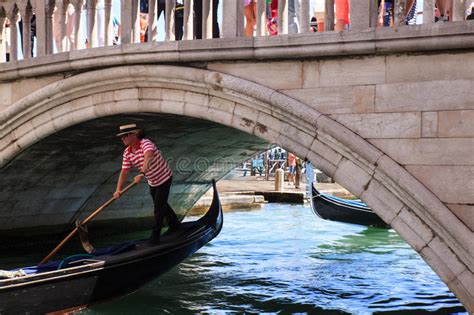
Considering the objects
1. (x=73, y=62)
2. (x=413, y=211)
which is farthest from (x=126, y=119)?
(x=413, y=211)

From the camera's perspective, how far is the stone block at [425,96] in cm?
254

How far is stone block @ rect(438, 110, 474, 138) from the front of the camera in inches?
99.5

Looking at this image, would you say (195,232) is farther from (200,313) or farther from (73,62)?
(73,62)

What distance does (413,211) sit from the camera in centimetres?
258

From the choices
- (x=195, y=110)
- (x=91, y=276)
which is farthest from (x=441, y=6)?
(x=91, y=276)

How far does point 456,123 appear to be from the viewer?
2.55 metres

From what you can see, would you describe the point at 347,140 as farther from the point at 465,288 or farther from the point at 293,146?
the point at 465,288

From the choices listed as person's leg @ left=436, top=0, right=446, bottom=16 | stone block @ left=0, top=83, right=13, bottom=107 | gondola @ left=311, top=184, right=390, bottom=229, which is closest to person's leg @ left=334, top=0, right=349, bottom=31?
person's leg @ left=436, top=0, right=446, bottom=16

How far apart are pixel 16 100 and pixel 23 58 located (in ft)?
0.74

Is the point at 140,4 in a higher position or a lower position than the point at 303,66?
higher

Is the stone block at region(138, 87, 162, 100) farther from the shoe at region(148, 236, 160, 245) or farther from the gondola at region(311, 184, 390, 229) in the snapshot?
the gondola at region(311, 184, 390, 229)

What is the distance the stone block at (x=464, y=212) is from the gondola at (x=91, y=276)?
167 centimetres

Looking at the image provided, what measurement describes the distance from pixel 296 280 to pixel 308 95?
79.2 inches

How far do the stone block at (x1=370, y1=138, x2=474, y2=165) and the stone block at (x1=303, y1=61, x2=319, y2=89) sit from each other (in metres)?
0.36
